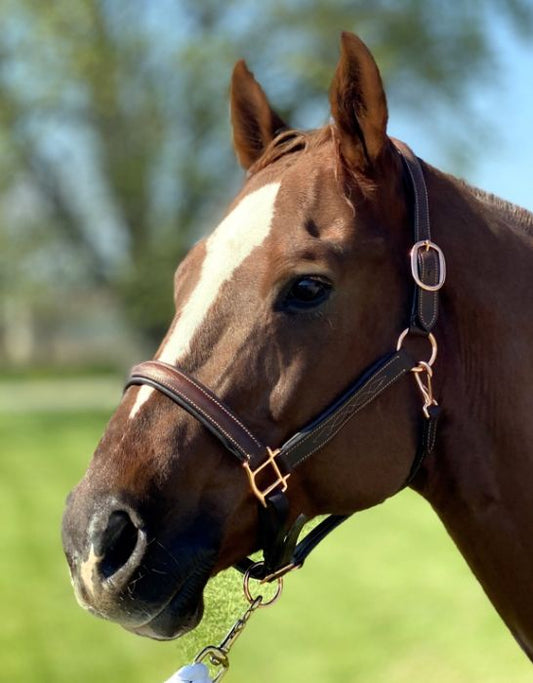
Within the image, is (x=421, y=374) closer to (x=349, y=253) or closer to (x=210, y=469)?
(x=349, y=253)

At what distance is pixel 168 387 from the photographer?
6.20ft

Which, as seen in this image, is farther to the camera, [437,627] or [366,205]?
[437,627]

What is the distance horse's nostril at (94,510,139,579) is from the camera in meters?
1.79

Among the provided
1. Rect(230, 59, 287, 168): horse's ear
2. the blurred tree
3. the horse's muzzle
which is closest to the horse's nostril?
the horse's muzzle

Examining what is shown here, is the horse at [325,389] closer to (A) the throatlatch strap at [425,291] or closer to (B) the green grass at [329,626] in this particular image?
(A) the throatlatch strap at [425,291]

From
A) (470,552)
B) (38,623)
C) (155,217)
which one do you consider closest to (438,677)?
(38,623)

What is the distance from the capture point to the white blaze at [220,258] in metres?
1.95

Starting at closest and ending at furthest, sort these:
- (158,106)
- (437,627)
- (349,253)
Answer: (349,253) < (437,627) < (158,106)

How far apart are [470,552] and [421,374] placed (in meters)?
0.47

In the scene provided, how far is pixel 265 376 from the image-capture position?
6.40ft

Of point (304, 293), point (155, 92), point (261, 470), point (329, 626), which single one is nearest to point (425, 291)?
point (304, 293)

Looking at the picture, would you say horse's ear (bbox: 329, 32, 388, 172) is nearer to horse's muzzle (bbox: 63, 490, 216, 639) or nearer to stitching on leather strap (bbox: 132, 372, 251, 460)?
stitching on leather strap (bbox: 132, 372, 251, 460)

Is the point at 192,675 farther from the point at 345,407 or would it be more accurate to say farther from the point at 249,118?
the point at 249,118

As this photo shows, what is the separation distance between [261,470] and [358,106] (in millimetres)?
882
